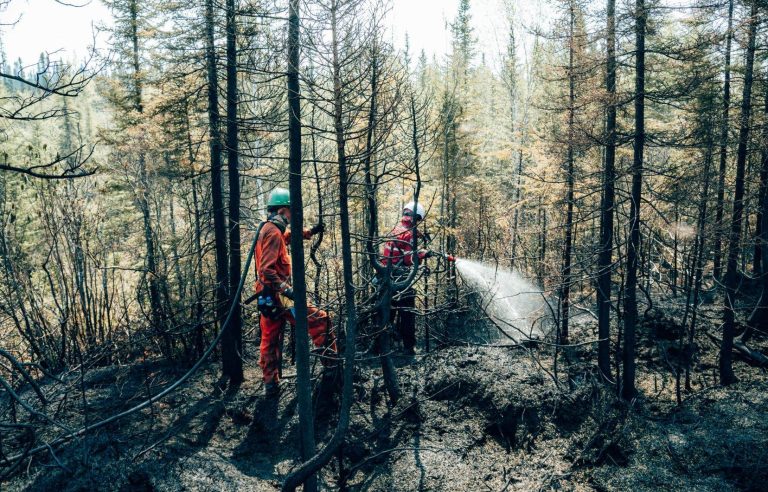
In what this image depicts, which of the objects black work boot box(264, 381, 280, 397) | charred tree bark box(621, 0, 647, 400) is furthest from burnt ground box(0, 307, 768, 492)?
charred tree bark box(621, 0, 647, 400)

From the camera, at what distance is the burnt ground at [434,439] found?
5.15 m

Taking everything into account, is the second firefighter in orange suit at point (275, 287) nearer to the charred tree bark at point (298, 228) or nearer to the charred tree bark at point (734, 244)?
the charred tree bark at point (298, 228)

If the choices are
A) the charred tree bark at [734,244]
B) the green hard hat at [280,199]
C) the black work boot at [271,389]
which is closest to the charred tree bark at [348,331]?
the green hard hat at [280,199]

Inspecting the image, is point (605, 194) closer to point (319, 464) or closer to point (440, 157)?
point (319, 464)

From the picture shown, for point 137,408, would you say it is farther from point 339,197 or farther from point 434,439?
point 434,439

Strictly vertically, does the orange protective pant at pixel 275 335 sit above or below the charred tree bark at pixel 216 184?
below

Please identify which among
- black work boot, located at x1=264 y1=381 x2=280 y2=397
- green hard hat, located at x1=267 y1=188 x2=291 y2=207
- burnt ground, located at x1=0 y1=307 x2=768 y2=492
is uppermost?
green hard hat, located at x1=267 y1=188 x2=291 y2=207

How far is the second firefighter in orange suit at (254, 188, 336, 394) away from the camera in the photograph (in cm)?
616

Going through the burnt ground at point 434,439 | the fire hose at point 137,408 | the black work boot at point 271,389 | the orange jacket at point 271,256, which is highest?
the orange jacket at point 271,256

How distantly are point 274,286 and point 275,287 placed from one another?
2 centimetres

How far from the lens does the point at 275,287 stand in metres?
6.23

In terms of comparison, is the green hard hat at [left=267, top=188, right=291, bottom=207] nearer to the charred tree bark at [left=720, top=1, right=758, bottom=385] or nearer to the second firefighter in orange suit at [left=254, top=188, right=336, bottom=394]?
the second firefighter in orange suit at [left=254, top=188, right=336, bottom=394]

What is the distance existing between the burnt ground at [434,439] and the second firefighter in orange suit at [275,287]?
0.60 m

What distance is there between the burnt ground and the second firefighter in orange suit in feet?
1.98
